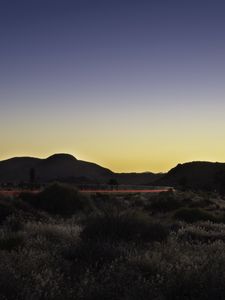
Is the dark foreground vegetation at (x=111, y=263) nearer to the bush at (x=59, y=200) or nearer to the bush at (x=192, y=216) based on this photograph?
the bush at (x=192, y=216)

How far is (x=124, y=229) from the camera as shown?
41.8ft

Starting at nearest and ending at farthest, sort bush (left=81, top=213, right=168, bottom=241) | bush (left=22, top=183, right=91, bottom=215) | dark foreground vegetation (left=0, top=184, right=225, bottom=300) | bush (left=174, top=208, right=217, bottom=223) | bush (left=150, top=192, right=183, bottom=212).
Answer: dark foreground vegetation (left=0, top=184, right=225, bottom=300) < bush (left=81, top=213, right=168, bottom=241) < bush (left=174, top=208, right=217, bottom=223) < bush (left=22, top=183, right=91, bottom=215) < bush (left=150, top=192, right=183, bottom=212)

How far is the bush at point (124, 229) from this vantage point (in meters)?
12.4

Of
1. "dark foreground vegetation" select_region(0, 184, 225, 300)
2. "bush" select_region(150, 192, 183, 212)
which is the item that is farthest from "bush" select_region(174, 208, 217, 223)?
"bush" select_region(150, 192, 183, 212)

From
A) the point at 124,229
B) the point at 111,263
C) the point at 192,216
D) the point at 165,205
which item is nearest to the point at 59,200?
the point at 165,205

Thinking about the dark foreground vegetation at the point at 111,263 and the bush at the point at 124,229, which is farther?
the bush at the point at 124,229

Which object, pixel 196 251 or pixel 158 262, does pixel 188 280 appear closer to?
pixel 158 262

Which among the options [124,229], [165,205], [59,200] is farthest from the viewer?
[165,205]

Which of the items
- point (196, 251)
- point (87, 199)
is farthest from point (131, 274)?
point (87, 199)

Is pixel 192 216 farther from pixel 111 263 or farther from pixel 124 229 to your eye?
pixel 111 263

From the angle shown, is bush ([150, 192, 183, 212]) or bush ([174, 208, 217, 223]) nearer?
bush ([174, 208, 217, 223])

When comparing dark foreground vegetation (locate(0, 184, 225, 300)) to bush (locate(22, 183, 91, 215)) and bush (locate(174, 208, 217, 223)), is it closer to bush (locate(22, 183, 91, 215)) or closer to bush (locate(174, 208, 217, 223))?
bush (locate(174, 208, 217, 223))

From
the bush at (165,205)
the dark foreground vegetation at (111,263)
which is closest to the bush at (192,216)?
the dark foreground vegetation at (111,263)

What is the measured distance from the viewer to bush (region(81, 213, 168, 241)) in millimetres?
12367
